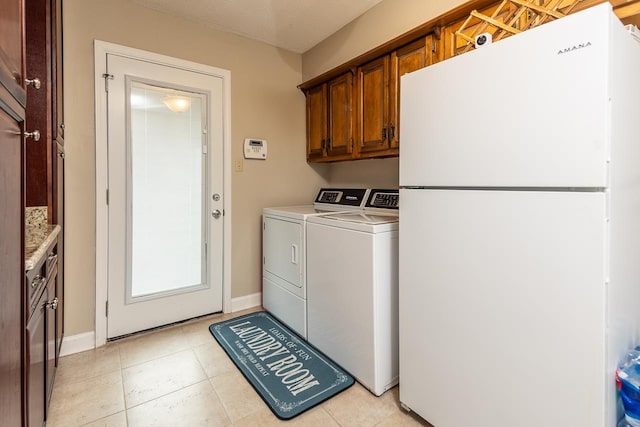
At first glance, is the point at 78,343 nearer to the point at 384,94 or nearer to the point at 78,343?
the point at 78,343

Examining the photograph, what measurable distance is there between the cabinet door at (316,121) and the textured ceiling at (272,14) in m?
0.49

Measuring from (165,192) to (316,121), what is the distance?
143 centimetres

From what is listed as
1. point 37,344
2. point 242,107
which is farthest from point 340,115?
point 37,344

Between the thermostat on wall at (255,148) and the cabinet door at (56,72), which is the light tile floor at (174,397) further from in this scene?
the thermostat on wall at (255,148)

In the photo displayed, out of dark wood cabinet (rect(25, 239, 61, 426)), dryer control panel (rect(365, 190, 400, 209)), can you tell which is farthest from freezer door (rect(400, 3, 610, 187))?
dark wood cabinet (rect(25, 239, 61, 426))

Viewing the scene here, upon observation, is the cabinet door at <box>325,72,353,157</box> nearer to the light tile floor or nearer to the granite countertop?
the light tile floor

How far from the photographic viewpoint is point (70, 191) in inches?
82.1

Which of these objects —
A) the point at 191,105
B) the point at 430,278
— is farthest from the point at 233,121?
the point at 430,278

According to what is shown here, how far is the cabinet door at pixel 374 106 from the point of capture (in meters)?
2.12

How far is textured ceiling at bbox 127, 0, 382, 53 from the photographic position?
7.54 feet

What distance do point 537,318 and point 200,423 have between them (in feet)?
4.97

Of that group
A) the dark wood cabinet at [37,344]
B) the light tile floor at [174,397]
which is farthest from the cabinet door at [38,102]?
the light tile floor at [174,397]

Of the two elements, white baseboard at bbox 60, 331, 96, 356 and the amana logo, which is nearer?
the amana logo

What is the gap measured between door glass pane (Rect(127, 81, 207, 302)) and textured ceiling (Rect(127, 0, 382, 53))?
599 millimetres
